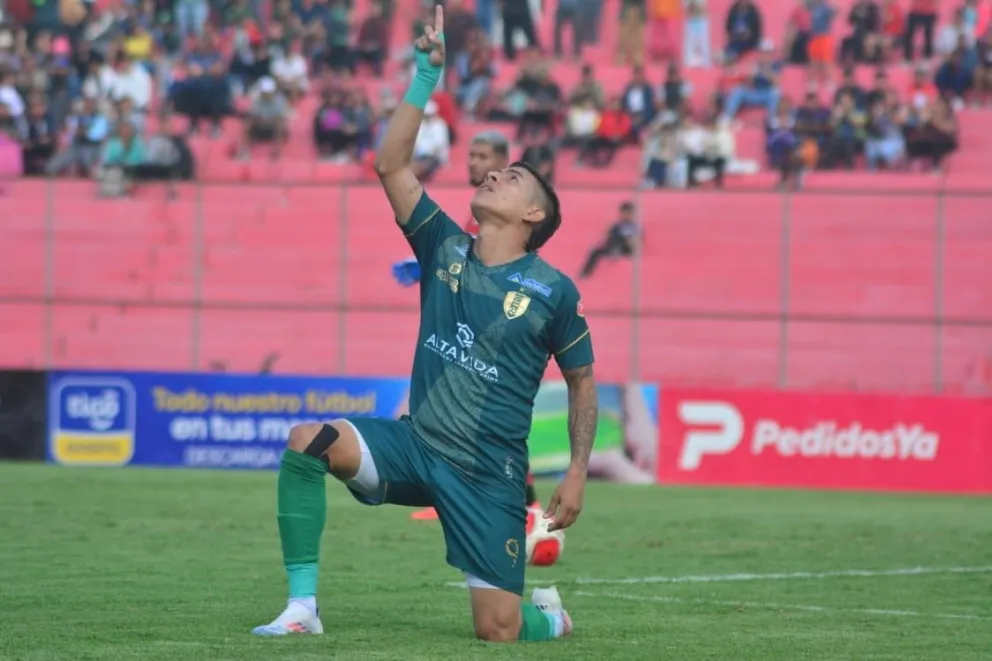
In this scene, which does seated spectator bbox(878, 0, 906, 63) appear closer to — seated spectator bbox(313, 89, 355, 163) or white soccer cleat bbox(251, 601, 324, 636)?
seated spectator bbox(313, 89, 355, 163)

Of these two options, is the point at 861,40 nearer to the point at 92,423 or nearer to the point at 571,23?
the point at 571,23

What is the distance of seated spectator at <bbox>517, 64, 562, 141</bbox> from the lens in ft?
95.6

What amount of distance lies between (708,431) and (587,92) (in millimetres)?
8270

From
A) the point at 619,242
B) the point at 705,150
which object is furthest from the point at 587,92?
the point at 619,242

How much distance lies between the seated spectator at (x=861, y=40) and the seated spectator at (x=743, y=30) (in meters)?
1.50

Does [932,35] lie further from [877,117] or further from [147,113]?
[147,113]

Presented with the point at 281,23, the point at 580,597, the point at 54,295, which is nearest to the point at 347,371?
the point at 54,295

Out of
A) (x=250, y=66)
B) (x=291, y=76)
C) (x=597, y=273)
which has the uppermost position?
(x=250, y=66)

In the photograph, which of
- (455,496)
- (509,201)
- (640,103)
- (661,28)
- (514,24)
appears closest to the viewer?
(455,496)

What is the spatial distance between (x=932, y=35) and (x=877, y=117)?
3198 millimetres

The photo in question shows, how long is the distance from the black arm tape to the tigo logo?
14778 mm

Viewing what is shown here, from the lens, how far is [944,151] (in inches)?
1125

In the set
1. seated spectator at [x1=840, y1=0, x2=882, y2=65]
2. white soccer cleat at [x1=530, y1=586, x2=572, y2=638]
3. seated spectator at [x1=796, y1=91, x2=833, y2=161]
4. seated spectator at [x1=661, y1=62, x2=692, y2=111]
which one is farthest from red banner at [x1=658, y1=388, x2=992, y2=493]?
white soccer cleat at [x1=530, y1=586, x2=572, y2=638]

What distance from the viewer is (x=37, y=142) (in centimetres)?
2952
